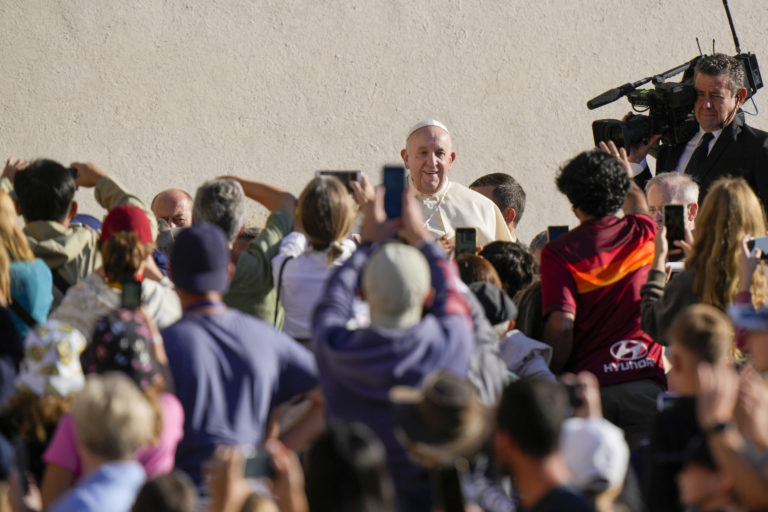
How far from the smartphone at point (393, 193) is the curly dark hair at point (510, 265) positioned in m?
1.17

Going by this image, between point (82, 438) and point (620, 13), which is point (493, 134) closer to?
point (620, 13)

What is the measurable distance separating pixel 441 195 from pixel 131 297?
2.79m

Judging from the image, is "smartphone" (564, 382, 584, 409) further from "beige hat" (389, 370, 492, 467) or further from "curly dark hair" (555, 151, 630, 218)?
"curly dark hair" (555, 151, 630, 218)

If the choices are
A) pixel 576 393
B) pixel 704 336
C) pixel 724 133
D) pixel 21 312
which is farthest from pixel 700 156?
pixel 21 312

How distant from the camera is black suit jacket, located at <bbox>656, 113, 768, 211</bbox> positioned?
545cm

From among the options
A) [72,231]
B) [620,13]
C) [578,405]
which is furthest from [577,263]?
[620,13]

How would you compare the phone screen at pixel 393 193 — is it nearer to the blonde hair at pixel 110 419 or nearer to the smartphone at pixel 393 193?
the smartphone at pixel 393 193

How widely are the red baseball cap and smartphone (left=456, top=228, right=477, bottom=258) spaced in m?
1.18

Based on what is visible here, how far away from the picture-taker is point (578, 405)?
2.80m

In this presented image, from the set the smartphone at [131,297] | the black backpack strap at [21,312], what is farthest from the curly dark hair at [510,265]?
the black backpack strap at [21,312]

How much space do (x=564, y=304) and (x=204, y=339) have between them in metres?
1.51

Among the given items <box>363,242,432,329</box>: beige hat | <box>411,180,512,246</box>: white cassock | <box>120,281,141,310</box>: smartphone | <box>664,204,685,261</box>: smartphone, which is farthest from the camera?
<box>411,180,512,246</box>: white cassock

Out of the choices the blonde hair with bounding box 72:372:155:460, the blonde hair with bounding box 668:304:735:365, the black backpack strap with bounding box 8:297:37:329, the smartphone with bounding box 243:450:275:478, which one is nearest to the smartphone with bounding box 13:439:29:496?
the blonde hair with bounding box 72:372:155:460

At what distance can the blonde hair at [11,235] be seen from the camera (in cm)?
376
